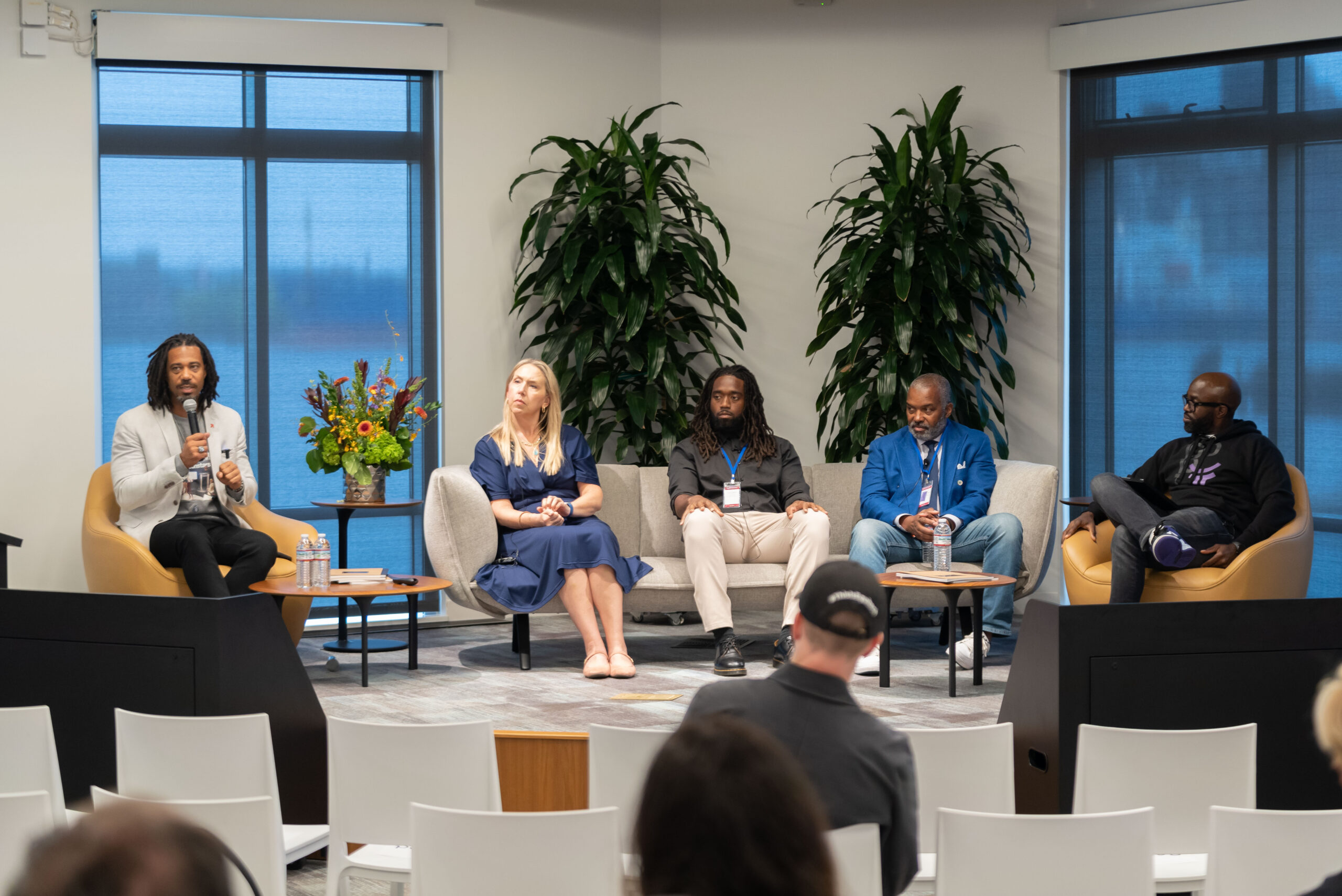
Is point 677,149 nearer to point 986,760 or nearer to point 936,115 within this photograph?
point 936,115

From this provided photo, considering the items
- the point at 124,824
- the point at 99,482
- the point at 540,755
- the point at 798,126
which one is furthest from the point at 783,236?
the point at 124,824

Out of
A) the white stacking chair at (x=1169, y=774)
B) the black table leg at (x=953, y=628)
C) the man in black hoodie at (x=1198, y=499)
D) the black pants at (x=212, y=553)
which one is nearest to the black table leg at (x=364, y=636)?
the black pants at (x=212, y=553)

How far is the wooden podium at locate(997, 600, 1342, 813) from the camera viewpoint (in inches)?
121

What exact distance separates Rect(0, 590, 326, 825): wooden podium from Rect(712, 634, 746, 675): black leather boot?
1.98 metres

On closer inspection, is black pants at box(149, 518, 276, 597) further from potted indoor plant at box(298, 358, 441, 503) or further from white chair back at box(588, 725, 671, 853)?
white chair back at box(588, 725, 671, 853)

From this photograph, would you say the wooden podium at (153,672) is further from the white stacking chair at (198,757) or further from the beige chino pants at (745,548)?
the beige chino pants at (745,548)

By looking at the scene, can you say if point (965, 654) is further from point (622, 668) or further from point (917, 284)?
point (917, 284)

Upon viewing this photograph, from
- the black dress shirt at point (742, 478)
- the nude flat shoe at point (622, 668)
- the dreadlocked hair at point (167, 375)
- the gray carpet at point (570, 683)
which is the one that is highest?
the dreadlocked hair at point (167, 375)

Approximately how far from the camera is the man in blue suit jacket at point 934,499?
5.33 metres

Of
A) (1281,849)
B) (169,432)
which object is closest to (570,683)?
(169,432)

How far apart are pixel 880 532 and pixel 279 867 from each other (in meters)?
3.58

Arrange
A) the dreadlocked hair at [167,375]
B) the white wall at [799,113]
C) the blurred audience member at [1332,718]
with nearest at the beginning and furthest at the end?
the blurred audience member at [1332,718]
the dreadlocked hair at [167,375]
the white wall at [799,113]

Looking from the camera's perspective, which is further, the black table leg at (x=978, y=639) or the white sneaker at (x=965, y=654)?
the white sneaker at (x=965, y=654)

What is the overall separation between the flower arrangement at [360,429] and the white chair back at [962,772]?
12.1 ft
